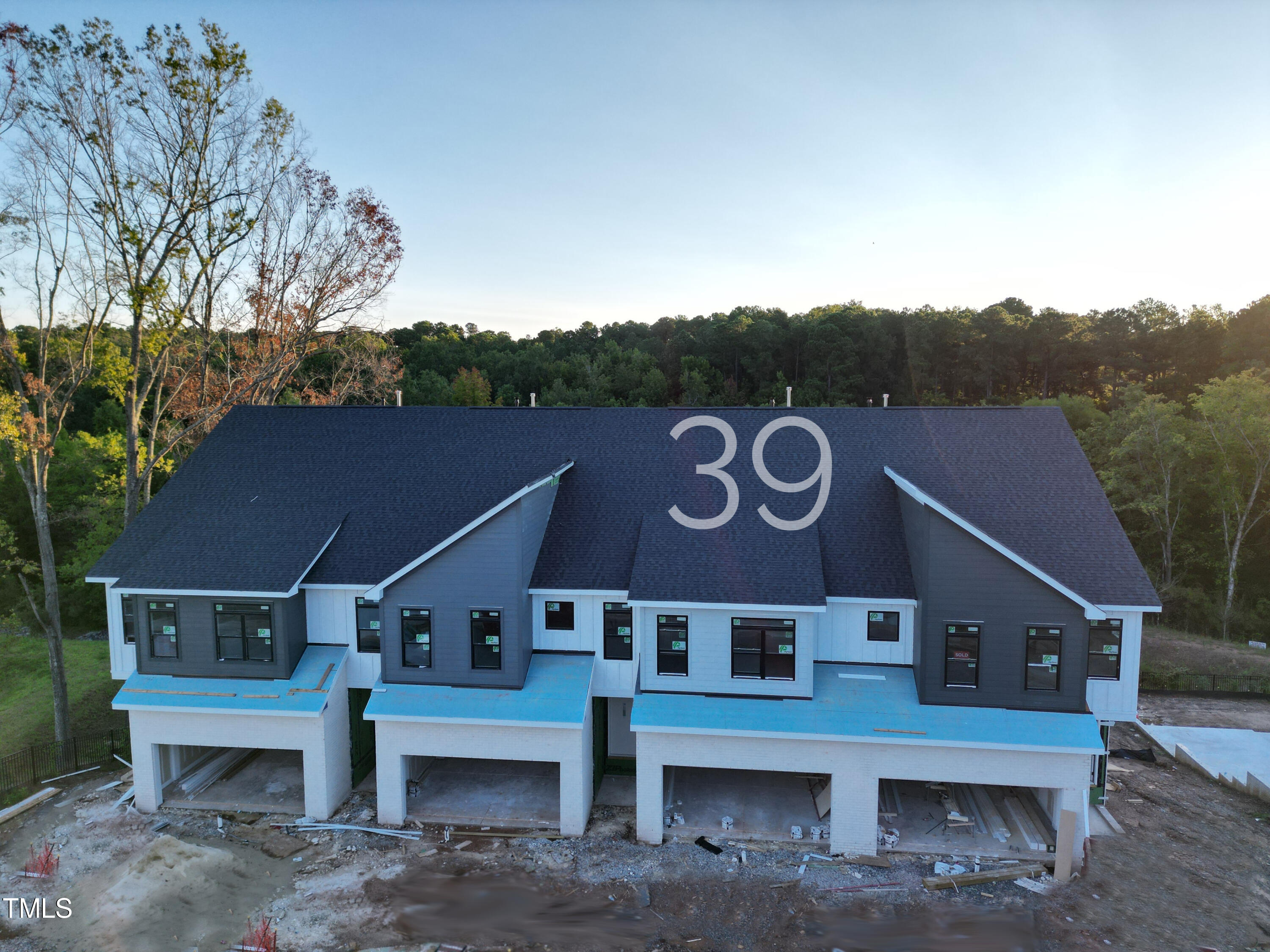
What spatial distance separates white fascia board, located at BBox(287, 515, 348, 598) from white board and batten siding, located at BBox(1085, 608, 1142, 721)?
59.9ft

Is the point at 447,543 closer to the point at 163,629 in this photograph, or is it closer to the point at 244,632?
the point at 244,632

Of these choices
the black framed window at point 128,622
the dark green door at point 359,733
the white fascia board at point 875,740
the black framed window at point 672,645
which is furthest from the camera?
the black framed window at point 128,622

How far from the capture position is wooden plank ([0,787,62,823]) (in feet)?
55.4

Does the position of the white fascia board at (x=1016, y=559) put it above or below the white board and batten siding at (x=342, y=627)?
above

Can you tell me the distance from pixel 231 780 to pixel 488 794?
6965mm

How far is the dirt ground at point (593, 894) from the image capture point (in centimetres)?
1261

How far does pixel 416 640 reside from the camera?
55.3 ft

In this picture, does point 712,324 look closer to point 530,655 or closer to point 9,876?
point 530,655

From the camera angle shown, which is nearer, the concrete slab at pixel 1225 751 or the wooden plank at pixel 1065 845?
the wooden plank at pixel 1065 845

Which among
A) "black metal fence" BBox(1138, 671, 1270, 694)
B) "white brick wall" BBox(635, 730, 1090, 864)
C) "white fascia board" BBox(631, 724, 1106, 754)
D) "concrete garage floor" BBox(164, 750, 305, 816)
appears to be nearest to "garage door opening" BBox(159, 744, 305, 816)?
"concrete garage floor" BBox(164, 750, 305, 816)

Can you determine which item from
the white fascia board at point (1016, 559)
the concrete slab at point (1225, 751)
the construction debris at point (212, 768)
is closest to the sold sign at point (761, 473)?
the white fascia board at point (1016, 559)

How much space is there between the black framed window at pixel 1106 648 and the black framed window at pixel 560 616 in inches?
465

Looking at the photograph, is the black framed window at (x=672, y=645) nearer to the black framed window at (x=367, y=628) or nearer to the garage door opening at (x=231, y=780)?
the black framed window at (x=367, y=628)

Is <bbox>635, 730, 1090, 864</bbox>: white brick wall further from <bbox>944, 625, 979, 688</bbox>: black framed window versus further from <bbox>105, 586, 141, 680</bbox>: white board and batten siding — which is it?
<bbox>105, 586, 141, 680</bbox>: white board and batten siding
